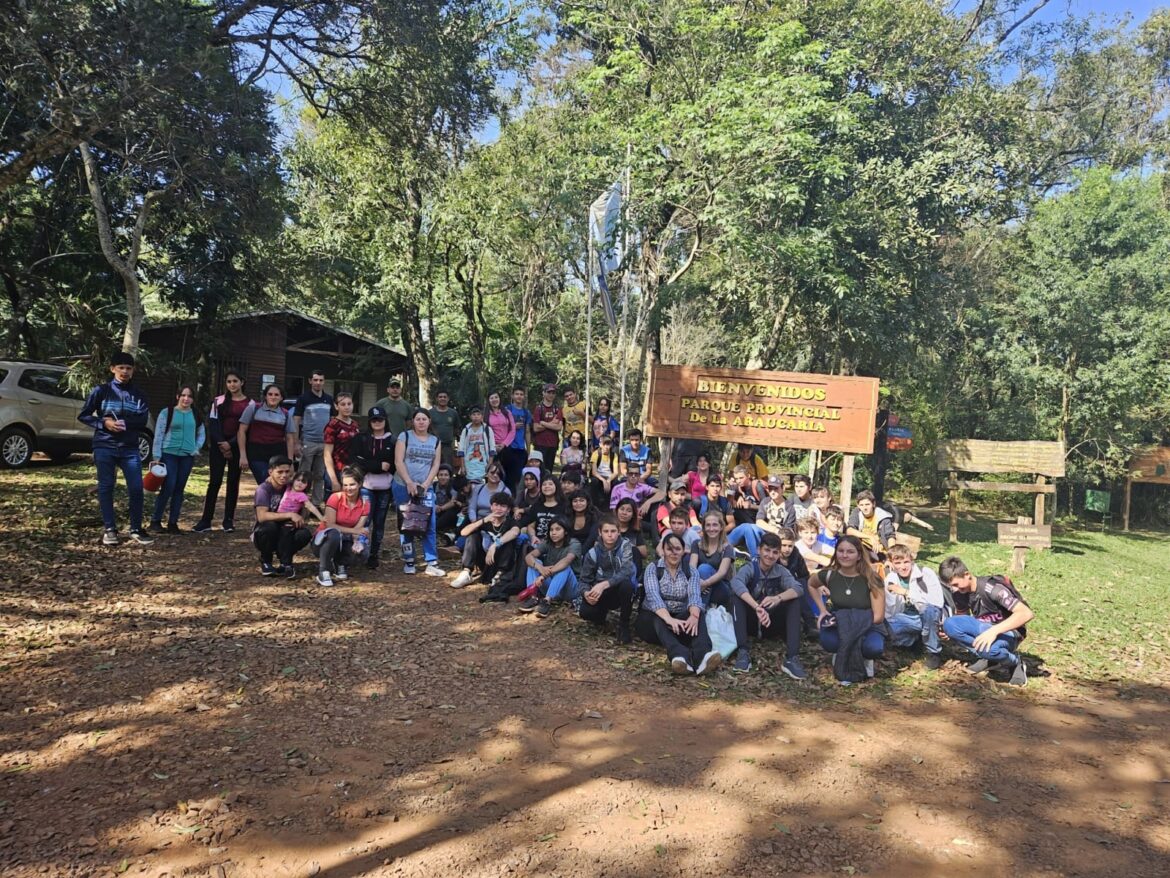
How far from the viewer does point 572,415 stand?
35.1 ft

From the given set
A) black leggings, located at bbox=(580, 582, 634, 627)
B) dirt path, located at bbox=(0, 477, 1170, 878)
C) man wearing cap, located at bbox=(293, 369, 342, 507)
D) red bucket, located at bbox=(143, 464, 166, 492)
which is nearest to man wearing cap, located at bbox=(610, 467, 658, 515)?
black leggings, located at bbox=(580, 582, 634, 627)

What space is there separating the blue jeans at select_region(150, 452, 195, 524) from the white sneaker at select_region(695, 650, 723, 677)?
5.45m

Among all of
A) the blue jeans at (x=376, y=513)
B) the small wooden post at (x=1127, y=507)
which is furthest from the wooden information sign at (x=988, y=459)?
the blue jeans at (x=376, y=513)

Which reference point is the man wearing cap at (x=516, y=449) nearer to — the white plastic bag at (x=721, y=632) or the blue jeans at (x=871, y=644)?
the white plastic bag at (x=721, y=632)

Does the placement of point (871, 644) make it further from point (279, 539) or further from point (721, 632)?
point (279, 539)

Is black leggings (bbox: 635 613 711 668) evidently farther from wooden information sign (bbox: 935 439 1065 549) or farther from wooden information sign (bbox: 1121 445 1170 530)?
wooden information sign (bbox: 1121 445 1170 530)

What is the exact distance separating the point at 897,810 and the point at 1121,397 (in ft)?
55.3

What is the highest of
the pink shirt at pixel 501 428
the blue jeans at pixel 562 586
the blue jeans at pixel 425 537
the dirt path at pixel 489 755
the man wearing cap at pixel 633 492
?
the pink shirt at pixel 501 428

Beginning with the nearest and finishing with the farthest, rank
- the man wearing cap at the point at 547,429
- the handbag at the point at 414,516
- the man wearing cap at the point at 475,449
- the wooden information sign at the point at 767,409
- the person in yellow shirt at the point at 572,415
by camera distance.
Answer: the handbag at the point at 414,516 → the man wearing cap at the point at 475,449 → the wooden information sign at the point at 767,409 → the man wearing cap at the point at 547,429 → the person in yellow shirt at the point at 572,415

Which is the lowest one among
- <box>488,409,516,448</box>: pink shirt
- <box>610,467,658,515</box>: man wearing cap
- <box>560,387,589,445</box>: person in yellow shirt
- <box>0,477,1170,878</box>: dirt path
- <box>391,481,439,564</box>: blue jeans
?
<box>0,477,1170,878</box>: dirt path

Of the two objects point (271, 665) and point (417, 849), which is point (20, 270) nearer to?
point (271, 665)

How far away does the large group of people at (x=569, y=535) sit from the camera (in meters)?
5.96

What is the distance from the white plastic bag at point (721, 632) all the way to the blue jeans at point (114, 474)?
214 inches

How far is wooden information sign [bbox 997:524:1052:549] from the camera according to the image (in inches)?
417
